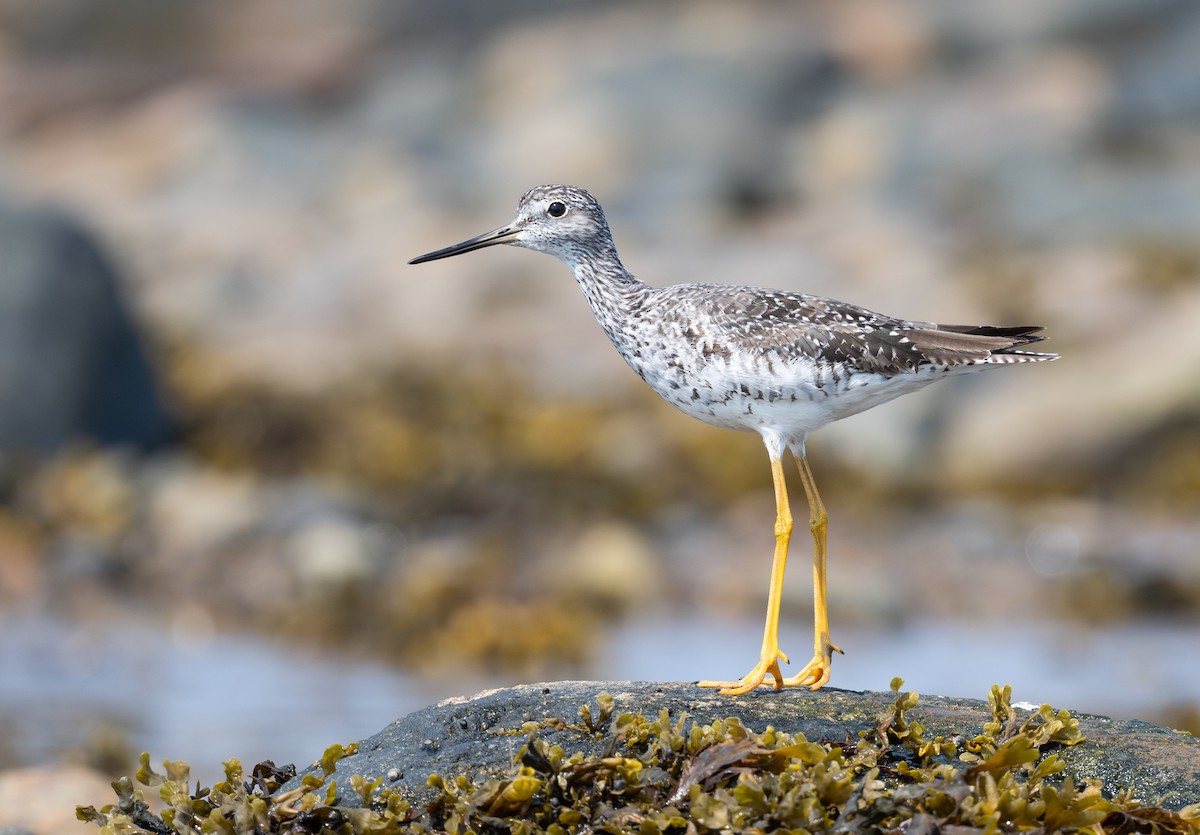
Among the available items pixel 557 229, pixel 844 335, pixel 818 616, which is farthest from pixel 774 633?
pixel 557 229

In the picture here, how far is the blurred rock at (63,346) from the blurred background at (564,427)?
43 millimetres

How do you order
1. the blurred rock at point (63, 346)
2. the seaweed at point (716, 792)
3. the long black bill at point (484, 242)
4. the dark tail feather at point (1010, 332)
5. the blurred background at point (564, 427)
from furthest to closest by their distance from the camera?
1. the blurred rock at point (63, 346)
2. the blurred background at point (564, 427)
3. the long black bill at point (484, 242)
4. the dark tail feather at point (1010, 332)
5. the seaweed at point (716, 792)

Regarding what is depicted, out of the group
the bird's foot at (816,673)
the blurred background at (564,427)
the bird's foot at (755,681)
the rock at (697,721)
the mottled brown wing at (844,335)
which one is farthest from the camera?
the blurred background at (564,427)

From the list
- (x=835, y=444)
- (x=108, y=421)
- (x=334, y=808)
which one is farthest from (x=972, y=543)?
(x=334, y=808)

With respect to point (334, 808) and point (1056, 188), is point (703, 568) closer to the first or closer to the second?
point (334, 808)

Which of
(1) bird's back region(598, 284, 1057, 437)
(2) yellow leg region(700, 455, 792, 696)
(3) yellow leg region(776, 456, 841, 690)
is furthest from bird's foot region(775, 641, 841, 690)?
(1) bird's back region(598, 284, 1057, 437)

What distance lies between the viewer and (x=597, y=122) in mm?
32312

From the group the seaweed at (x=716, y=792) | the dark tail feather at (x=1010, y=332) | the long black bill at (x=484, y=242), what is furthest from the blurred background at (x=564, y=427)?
the dark tail feather at (x=1010, y=332)

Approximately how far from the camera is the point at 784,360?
7121 millimetres

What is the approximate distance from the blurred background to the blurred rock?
0.04 m

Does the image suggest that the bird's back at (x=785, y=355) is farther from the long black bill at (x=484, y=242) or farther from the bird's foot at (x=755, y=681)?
the bird's foot at (x=755, y=681)

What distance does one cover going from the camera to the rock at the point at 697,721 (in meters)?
5.81

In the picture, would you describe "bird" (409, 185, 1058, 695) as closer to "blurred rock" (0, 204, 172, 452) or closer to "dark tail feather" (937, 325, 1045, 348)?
"dark tail feather" (937, 325, 1045, 348)

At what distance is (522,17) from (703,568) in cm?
3443
